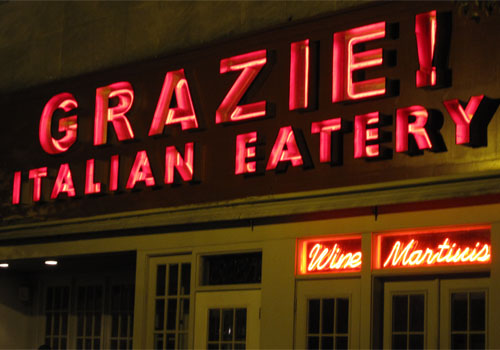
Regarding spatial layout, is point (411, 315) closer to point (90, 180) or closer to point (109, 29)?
point (90, 180)

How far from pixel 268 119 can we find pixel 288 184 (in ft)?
3.29

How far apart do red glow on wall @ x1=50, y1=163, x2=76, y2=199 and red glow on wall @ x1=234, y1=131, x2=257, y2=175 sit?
11.8 ft

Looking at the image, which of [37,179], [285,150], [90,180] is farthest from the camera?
[37,179]

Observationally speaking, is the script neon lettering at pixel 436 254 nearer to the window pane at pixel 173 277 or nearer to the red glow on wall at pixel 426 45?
the red glow on wall at pixel 426 45

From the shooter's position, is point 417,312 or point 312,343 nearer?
point 417,312

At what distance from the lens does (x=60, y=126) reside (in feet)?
52.3

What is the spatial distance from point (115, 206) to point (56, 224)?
132 cm

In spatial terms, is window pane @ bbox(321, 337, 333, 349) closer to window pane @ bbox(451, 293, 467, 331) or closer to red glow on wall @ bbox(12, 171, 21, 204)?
window pane @ bbox(451, 293, 467, 331)

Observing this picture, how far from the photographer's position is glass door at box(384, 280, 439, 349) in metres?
11.0

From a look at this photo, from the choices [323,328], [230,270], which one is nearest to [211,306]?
[230,270]

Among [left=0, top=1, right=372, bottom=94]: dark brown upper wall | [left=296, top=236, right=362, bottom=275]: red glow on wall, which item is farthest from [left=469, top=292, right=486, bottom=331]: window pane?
[left=0, top=1, right=372, bottom=94]: dark brown upper wall

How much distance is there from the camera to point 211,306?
1330 cm

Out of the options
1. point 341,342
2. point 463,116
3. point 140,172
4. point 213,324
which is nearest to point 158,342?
point 213,324

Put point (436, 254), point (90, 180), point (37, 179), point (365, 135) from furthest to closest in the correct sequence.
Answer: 1. point (37, 179)
2. point (90, 180)
3. point (365, 135)
4. point (436, 254)
